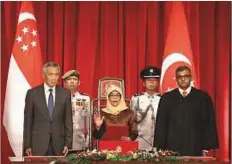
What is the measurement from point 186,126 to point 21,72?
2505mm

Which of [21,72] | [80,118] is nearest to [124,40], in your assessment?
[21,72]

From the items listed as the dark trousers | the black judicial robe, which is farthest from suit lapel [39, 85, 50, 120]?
the black judicial robe

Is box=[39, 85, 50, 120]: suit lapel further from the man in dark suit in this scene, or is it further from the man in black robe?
the man in black robe

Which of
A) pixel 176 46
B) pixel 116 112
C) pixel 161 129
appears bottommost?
pixel 161 129

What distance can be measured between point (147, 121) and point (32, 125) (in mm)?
1644

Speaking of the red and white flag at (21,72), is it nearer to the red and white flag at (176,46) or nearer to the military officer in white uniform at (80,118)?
the military officer in white uniform at (80,118)

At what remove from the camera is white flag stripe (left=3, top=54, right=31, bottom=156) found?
6281 mm

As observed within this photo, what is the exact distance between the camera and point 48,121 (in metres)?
4.48

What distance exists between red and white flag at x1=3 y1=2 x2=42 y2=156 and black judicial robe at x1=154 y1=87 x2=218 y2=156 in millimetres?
2168

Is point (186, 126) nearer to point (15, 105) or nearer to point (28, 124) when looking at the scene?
point (28, 124)

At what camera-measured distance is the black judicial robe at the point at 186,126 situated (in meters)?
4.67

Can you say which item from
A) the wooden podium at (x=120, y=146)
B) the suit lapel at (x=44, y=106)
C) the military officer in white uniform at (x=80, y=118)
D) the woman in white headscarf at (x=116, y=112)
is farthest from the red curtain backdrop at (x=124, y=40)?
the wooden podium at (x=120, y=146)

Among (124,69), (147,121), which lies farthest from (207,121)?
(124,69)

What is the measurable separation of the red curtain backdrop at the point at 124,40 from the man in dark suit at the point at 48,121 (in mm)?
2503
